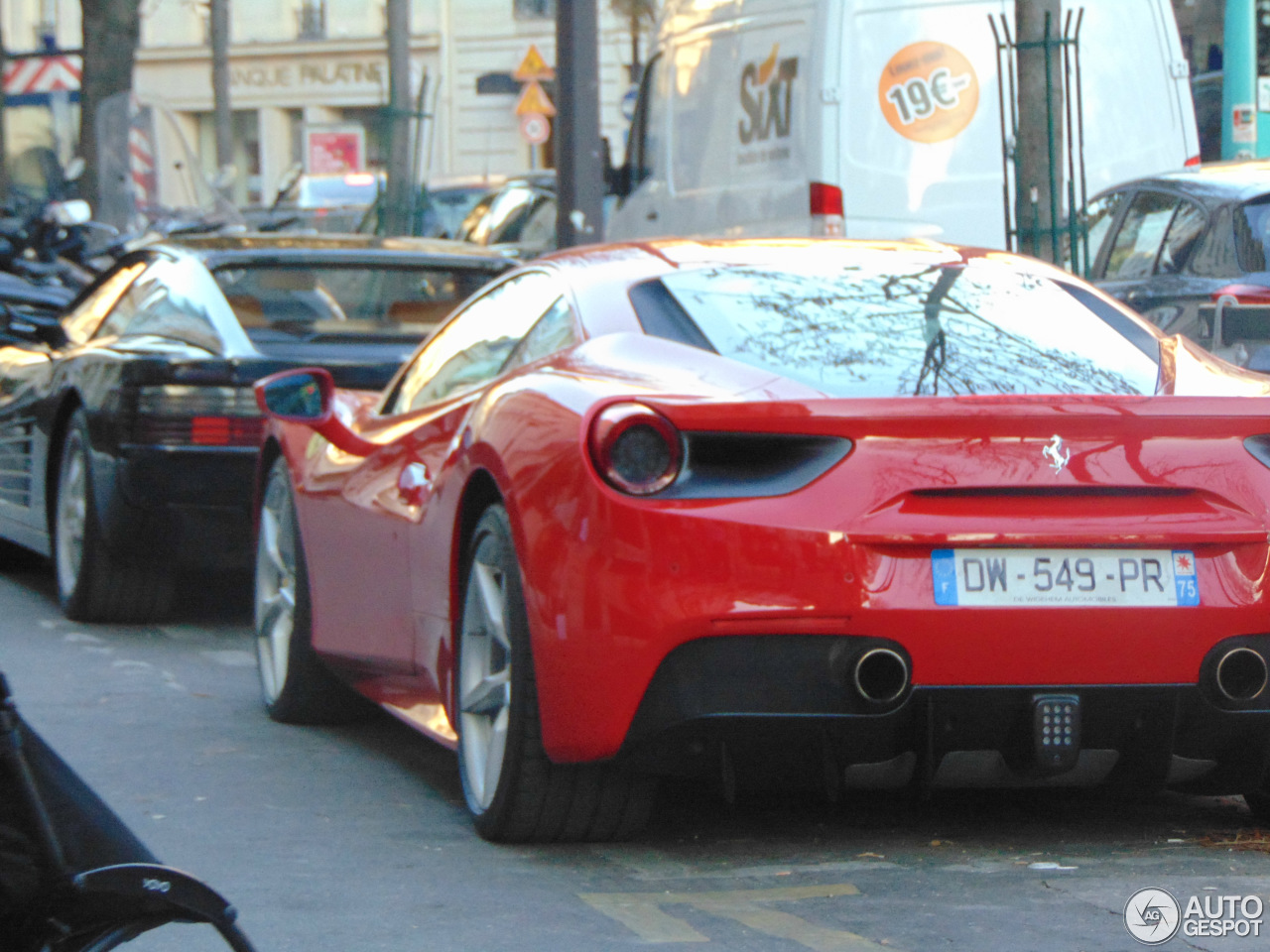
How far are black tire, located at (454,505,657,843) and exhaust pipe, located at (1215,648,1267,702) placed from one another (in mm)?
1145

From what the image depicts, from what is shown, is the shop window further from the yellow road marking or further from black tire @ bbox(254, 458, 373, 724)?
the yellow road marking

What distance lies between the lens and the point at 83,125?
19.1m

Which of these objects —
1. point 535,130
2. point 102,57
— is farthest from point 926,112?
point 535,130

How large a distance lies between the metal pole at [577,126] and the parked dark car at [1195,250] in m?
2.93

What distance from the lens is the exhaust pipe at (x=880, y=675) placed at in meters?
4.09

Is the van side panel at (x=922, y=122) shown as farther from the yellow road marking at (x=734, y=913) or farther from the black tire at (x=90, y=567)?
the yellow road marking at (x=734, y=913)

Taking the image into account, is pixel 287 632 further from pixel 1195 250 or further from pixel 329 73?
pixel 329 73

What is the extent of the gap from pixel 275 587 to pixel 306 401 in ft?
2.46

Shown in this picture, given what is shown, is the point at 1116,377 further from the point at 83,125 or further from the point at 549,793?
the point at 83,125

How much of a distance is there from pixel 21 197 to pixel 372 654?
21.5 m

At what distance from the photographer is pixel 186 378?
7.68 m

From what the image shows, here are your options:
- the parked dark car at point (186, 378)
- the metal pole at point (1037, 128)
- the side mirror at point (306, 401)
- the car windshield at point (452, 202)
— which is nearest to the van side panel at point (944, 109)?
the metal pole at point (1037, 128)

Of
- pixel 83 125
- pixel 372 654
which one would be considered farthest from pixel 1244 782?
pixel 83 125

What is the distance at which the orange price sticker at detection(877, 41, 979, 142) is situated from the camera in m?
12.0
